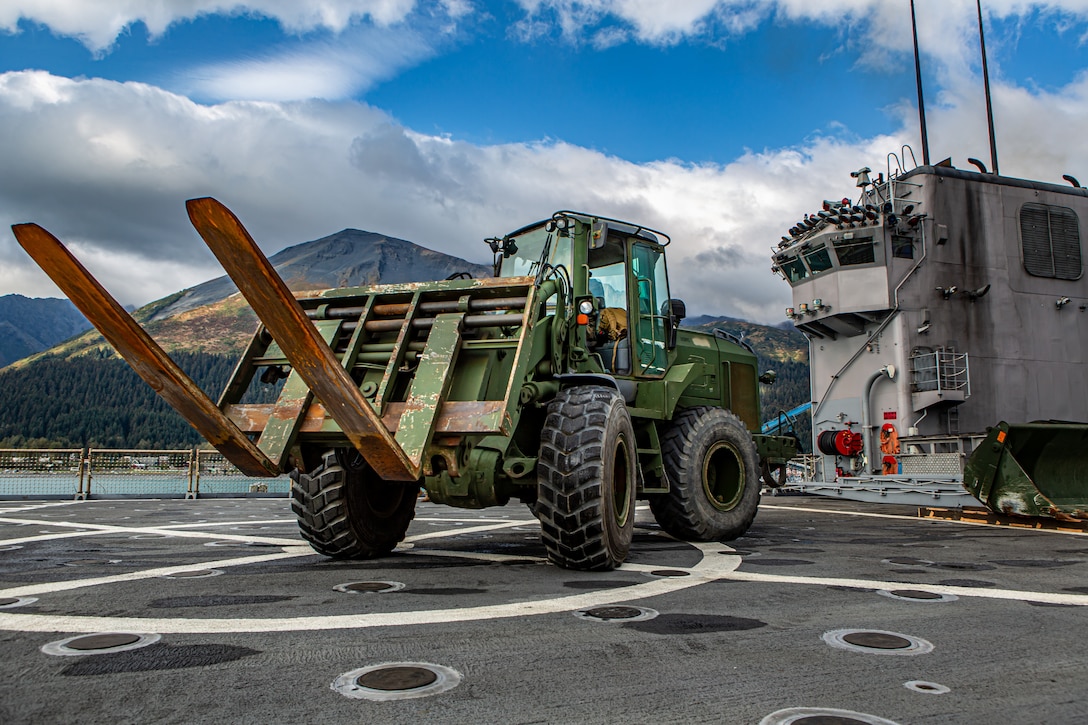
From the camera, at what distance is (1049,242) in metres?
19.2

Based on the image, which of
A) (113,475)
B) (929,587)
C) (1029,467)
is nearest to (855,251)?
(1029,467)

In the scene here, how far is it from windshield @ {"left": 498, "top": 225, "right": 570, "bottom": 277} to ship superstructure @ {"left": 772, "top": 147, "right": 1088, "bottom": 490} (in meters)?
14.7

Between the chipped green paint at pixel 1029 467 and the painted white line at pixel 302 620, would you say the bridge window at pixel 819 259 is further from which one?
the painted white line at pixel 302 620

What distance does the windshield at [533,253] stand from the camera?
701 centimetres

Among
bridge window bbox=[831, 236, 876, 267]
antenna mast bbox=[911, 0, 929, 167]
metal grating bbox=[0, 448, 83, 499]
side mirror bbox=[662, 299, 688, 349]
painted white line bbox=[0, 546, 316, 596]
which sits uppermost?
antenna mast bbox=[911, 0, 929, 167]

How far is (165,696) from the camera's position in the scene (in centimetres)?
227

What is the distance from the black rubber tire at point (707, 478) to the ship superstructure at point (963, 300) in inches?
490

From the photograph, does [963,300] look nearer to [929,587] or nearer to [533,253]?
[533,253]

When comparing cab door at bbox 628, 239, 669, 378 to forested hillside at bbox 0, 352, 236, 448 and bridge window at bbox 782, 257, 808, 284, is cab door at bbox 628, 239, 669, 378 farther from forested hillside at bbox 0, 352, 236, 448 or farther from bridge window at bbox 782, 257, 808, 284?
forested hillside at bbox 0, 352, 236, 448

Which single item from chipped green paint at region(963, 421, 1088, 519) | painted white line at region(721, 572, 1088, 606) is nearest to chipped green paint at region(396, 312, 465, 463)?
painted white line at region(721, 572, 1088, 606)

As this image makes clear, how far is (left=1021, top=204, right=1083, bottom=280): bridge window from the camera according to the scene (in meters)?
19.1

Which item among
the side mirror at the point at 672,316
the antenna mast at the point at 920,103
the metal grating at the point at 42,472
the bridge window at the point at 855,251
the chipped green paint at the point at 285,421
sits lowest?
the metal grating at the point at 42,472

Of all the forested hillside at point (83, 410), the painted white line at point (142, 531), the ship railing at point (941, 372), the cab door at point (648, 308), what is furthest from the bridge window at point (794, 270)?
the forested hillside at point (83, 410)

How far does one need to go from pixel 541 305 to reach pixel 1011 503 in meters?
8.01
